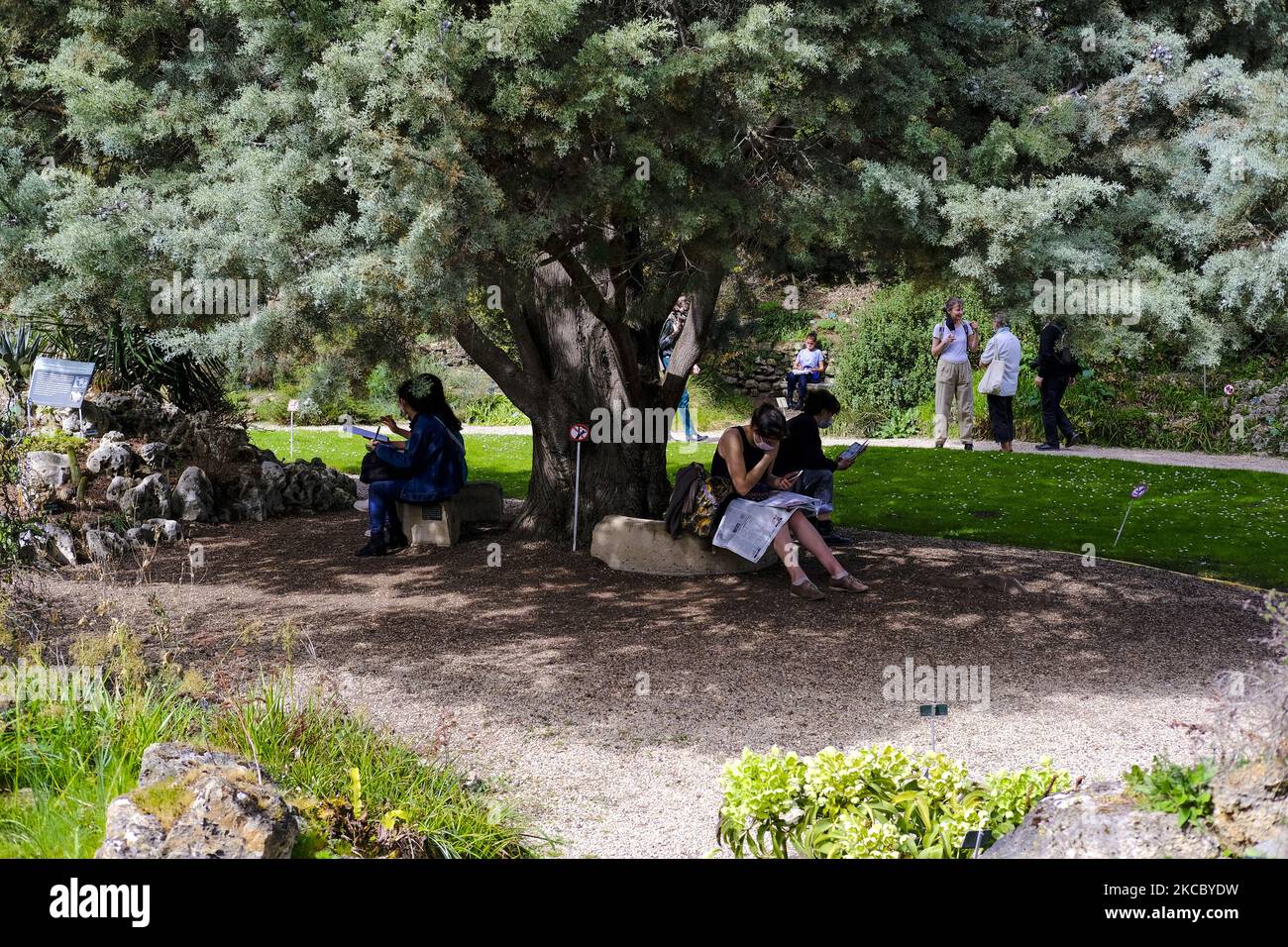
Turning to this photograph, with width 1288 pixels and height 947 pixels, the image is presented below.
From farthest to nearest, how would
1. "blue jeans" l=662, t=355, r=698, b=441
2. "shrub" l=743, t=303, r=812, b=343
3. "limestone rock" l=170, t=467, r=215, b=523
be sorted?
"shrub" l=743, t=303, r=812, b=343 < "blue jeans" l=662, t=355, r=698, b=441 < "limestone rock" l=170, t=467, r=215, b=523

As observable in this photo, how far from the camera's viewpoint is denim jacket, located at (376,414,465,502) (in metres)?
9.58

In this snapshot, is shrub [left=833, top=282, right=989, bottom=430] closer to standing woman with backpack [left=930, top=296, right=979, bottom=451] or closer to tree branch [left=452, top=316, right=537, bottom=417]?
standing woman with backpack [left=930, top=296, right=979, bottom=451]

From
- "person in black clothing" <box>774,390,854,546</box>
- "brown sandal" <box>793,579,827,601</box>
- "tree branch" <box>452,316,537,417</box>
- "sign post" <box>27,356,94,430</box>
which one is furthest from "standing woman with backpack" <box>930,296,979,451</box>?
"sign post" <box>27,356,94,430</box>

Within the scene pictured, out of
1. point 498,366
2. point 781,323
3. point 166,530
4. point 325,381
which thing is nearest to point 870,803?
point 325,381

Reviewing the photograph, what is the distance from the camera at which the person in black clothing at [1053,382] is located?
48.0 ft

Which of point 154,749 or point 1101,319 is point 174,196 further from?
point 1101,319

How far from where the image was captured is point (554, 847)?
4363 millimetres

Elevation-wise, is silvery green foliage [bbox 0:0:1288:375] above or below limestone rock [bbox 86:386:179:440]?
above

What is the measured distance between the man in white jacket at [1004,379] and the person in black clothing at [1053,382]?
0.31 m

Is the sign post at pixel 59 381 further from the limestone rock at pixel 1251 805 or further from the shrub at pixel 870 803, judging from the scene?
the limestone rock at pixel 1251 805

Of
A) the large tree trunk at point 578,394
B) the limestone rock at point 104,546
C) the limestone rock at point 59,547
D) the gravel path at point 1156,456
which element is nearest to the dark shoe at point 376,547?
the large tree trunk at point 578,394

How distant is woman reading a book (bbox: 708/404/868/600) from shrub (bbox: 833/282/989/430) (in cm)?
1100

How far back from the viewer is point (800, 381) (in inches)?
752

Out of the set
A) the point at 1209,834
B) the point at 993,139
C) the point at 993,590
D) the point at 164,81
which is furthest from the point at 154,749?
the point at 993,590
